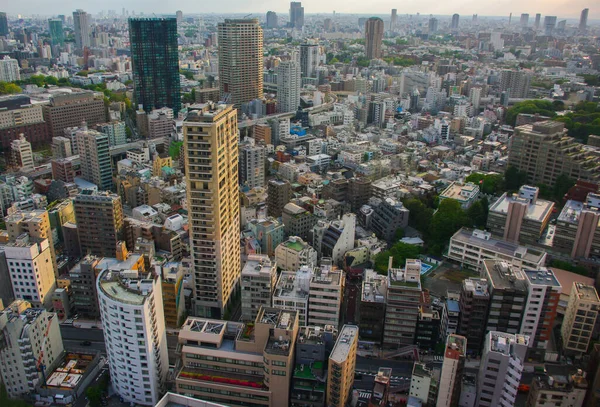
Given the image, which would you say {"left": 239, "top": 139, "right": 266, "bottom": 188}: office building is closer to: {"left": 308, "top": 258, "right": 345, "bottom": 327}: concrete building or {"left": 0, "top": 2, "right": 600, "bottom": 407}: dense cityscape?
{"left": 0, "top": 2, "right": 600, "bottom": 407}: dense cityscape

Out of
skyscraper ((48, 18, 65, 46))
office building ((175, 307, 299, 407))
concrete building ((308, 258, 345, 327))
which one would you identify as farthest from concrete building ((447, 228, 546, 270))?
skyscraper ((48, 18, 65, 46))

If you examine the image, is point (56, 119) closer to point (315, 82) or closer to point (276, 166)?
point (276, 166)

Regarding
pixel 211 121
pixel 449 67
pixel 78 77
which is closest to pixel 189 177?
pixel 211 121

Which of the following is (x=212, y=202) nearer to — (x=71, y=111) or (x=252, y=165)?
(x=252, y=165)

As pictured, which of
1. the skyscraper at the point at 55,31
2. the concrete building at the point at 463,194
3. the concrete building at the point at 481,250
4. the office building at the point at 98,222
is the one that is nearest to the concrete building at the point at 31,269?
the office building at the point at 98,222

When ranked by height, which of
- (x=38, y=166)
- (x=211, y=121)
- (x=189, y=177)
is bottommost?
(x=38, y=166)

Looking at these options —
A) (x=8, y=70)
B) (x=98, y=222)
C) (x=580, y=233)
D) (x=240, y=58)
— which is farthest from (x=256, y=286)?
(x=8, y=70)
